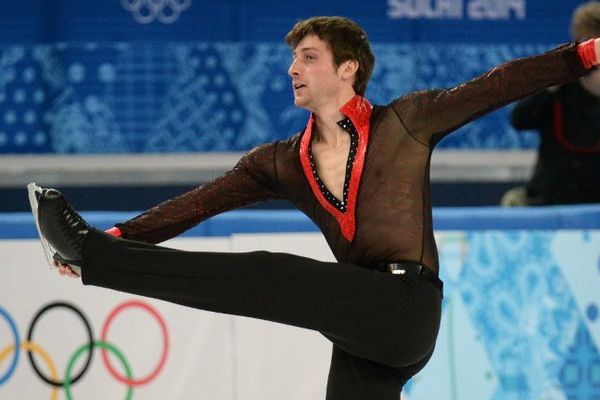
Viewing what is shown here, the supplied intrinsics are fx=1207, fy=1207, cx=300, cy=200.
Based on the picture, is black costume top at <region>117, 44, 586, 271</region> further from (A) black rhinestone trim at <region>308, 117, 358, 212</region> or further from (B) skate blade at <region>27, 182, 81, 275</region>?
(B) skate blade at <region>27, 182, 81, 275</region>

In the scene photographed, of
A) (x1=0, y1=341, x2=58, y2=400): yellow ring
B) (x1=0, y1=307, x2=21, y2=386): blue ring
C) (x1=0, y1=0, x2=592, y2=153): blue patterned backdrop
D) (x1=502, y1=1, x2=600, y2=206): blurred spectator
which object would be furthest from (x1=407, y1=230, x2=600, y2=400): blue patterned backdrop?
(x1=0, y1=0, x2=592, y2=153): blue patterned backdrop

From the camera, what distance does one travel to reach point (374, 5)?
6.49m

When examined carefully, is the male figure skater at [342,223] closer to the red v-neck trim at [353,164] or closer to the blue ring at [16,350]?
the red v-neck trim at [353,164]

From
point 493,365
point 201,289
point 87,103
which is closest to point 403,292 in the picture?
point 201,289

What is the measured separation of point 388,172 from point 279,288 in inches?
20.1

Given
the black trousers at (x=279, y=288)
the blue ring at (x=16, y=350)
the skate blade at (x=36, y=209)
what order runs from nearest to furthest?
the black trousers at (x=279, y=288) → the skate blade at (x=36, y=209) → the blue ring at (x=16, y=350)

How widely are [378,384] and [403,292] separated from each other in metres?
0.31

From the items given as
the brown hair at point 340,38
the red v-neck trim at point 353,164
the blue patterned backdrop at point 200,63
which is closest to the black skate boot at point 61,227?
the red v-neck trim at point 353,164

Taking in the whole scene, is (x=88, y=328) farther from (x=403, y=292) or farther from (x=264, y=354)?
(x=403, y=292)

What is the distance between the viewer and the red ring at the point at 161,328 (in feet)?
13.8

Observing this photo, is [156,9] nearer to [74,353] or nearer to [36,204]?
[74,353]

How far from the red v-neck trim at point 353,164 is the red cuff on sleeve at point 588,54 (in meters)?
0.66

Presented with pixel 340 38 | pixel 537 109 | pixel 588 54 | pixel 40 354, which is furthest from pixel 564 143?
pixel 40 354

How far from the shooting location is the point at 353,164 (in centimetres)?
348
